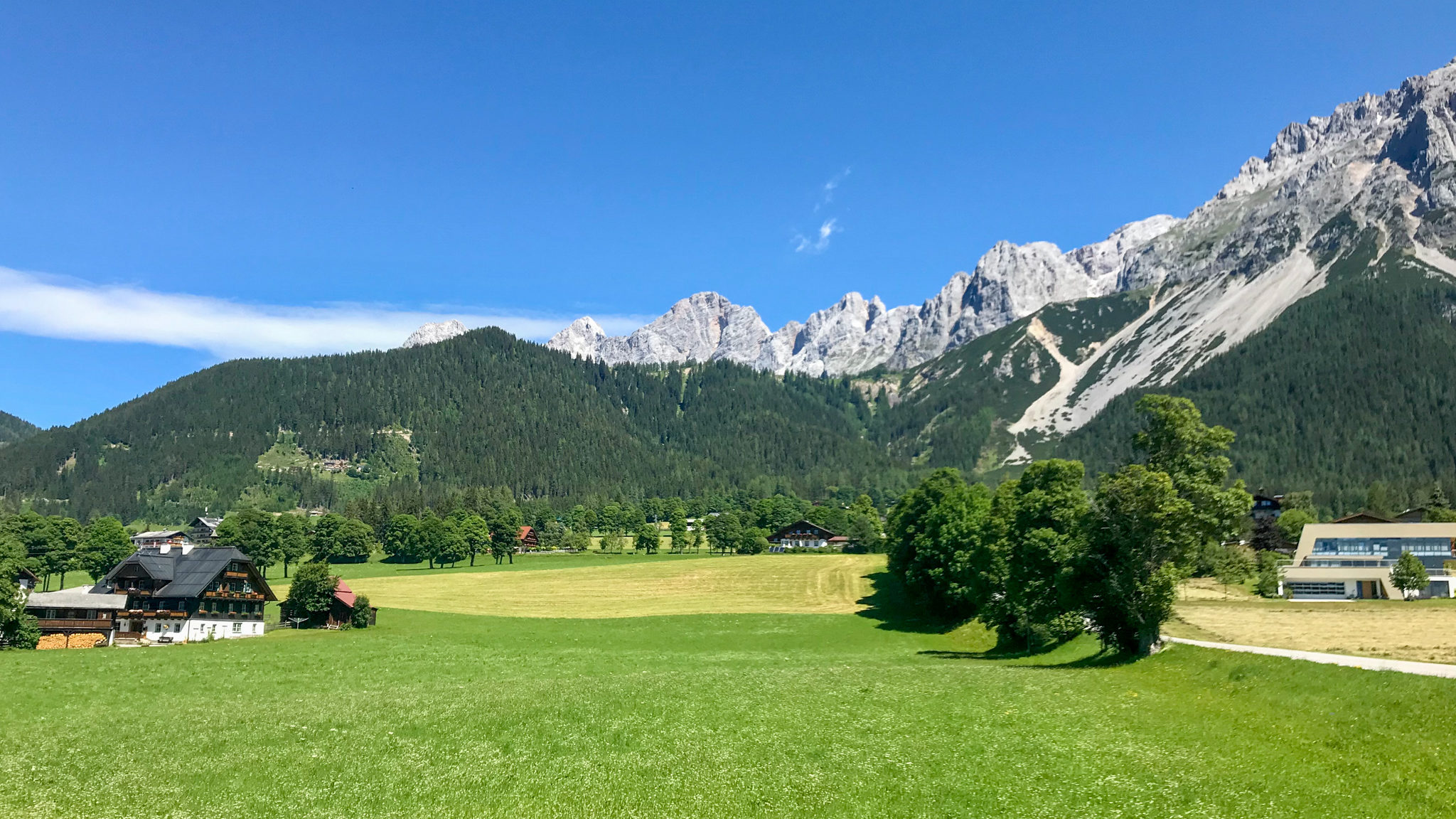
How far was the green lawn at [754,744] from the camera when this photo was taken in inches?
879

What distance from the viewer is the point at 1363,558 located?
121 meters

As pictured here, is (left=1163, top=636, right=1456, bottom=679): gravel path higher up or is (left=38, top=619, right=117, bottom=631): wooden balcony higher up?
(left=1163, top=636, right=1456, bottom=679): gravel path

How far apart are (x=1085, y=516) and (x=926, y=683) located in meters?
16.8

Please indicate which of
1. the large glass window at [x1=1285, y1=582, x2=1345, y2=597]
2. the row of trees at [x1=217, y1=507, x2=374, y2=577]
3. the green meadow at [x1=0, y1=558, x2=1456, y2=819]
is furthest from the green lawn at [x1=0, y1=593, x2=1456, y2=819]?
the row of trees at [x1=217, y1=507, x2=374, y2=577]

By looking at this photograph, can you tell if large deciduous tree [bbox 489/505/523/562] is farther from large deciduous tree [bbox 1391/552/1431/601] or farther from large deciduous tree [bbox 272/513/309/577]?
large deciduous tree [bbox 1391/552/1431/601]

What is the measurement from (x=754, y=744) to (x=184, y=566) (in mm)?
88862

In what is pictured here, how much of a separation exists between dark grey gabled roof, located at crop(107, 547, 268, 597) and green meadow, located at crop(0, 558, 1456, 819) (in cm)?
3847

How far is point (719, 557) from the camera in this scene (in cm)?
18325

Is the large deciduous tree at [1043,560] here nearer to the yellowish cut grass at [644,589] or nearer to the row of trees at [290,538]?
the yellowish cut grass at [644,589]

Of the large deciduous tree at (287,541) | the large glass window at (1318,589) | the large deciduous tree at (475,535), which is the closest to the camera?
the large glass window at (1318,589)

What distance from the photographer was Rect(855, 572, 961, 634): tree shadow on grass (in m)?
86.9

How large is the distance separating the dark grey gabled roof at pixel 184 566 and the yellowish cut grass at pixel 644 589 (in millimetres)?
22236

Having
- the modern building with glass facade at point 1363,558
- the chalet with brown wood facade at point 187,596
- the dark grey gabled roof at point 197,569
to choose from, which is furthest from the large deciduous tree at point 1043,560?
the dark grey gabled roof at point 197,569

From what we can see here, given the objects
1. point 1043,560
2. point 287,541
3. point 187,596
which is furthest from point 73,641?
point 1043,560
